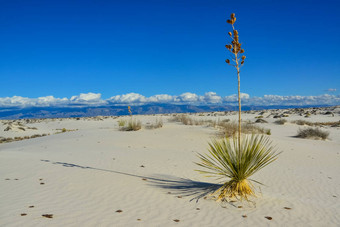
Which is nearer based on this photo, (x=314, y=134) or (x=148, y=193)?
(x=148, y=193)

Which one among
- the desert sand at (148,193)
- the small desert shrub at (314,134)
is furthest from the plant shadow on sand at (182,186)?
the small desert shrub at (314,134)

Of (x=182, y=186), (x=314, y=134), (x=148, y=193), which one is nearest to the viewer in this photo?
(x=148, y=193)

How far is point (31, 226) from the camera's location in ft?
13.1

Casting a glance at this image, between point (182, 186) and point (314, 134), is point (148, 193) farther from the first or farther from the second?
point (314, 134)

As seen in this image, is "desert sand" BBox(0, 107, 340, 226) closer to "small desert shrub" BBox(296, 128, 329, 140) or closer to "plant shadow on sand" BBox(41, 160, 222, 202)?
"plant shadow on sand" BBox(41, 160, 222, 202)

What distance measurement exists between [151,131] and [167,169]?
8.25m

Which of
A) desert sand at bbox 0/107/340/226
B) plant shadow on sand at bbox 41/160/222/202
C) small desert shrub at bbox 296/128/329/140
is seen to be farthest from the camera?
small desert shrub at bbox 296/128/329/140

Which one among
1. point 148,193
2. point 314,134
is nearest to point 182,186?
point 148,193

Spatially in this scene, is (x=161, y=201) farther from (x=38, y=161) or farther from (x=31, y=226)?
(x=38, y=161)

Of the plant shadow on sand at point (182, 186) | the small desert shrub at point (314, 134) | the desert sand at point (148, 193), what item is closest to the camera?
the desert sand at point (148, 193)

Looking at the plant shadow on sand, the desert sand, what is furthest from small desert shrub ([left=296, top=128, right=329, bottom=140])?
the plant shadow on sand

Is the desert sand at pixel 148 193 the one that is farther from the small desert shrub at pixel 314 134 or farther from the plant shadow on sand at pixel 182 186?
the small desert shrub at pixel 314 134

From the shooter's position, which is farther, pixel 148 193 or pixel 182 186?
pixel 182 186

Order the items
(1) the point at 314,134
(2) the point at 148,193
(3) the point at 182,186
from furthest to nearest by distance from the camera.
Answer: (1) the point at 314,134 < (3) the point at 182,186 < (2) the point at 148,193
